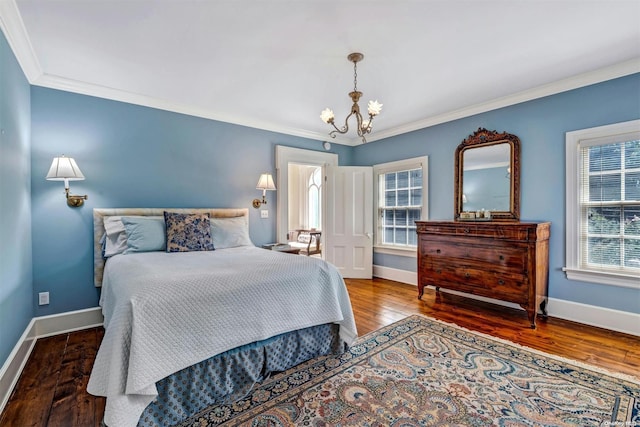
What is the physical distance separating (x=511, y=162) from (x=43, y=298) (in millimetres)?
5087

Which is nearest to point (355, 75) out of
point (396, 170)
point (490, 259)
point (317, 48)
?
point (317, 48)

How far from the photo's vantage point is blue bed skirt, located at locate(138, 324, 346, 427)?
1.61 m

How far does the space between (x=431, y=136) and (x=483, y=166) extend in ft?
2.92

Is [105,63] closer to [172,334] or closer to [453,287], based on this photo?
[172,334]

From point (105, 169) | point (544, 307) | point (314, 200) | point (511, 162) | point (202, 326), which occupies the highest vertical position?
point (511, 162)

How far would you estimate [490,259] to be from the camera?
322 cm

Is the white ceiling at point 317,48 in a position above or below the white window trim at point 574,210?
above

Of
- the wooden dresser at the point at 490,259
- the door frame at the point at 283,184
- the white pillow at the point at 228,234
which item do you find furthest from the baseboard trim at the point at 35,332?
the wooden dresser at the point at 490,259

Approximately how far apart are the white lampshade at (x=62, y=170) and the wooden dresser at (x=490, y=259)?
3.71 metres

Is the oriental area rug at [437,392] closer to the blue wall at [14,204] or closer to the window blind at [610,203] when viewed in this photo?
the window blind at [610,203]

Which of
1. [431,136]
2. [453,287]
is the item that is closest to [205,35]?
[431,136]

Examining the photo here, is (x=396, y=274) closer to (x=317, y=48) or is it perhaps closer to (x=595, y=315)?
(x=595, y=315)

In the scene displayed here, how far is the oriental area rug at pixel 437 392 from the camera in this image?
165cm

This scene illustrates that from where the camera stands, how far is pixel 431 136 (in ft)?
14.1
